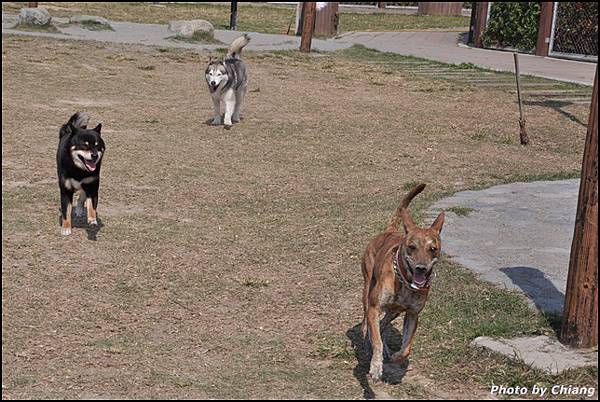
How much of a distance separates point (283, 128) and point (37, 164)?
4140 millimetres

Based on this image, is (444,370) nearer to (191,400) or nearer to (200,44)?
(191,400)

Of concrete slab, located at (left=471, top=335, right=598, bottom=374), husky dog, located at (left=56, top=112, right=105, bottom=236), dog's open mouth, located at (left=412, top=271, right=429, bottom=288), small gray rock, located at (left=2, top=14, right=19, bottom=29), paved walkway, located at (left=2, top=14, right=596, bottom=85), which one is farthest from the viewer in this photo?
small gray rock, located at (left=2, top=14, right=19, bottom=29)

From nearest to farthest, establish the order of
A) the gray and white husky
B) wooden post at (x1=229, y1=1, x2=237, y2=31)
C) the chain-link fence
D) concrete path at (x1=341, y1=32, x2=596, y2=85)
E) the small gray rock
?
1. the gray and white husky
2. concrete path at (x1=341, y1=32, x2=596, y2=85)
3. the chain-link fence
4. the small gray rock
5. wooden post at (x1=229, y1=1, x2=237, y2=31)

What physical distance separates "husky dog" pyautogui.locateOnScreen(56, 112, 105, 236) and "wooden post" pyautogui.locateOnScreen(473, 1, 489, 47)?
74.2ft

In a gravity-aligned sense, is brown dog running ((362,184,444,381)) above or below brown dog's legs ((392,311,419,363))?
above

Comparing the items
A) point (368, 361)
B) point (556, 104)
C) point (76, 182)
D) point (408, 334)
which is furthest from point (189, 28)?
point (408, 334)

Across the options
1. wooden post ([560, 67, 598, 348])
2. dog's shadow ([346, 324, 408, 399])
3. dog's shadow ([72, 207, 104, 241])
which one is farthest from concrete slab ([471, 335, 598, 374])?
dog's shadow ([72, 207, 104, 241])

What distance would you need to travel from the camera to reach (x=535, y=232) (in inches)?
294

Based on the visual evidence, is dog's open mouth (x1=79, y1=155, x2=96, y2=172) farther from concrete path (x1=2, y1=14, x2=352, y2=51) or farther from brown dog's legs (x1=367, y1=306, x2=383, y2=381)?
concrete path (x1=2, y1=14, x2=352, y2=51)

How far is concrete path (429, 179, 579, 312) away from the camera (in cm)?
632

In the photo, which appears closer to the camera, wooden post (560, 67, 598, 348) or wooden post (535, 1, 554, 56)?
wooden post (560, 67, 598, 348)

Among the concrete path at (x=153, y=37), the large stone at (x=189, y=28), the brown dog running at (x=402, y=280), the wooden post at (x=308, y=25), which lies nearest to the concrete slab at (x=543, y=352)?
the brown dog running at (x=402, y=280)

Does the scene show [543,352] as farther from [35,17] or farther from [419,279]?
[35,17]

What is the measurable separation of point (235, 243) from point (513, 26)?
863 inches
